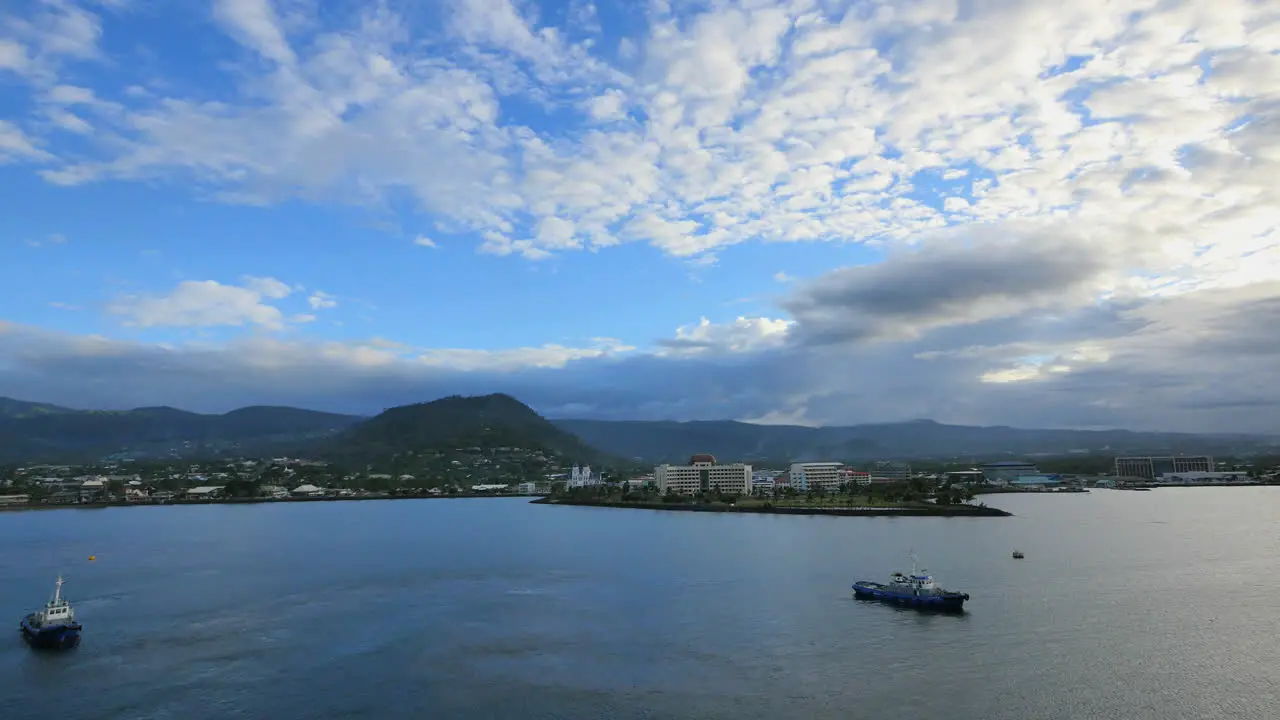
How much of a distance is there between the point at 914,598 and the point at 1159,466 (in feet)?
506

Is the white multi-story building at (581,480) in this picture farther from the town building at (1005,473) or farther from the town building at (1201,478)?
the town building at (1201,478)

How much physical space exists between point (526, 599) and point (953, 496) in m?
65.9

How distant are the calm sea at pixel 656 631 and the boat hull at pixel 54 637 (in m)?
0.66

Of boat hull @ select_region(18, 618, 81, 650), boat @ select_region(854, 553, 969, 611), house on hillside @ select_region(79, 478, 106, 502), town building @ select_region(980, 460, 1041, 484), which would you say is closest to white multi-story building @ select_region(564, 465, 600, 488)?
house on hillside @ select_region(79, 478, 106, 502)

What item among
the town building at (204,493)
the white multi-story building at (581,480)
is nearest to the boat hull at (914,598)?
the white multi-story building at (581,480)

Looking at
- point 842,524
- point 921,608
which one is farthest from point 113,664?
point 842,524

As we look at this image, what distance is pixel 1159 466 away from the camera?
493 ft

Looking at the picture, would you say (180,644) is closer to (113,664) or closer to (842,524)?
(113,664)

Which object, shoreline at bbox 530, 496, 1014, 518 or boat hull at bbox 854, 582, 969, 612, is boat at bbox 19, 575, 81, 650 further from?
shoreline at bbox 530, 496, 1014, 518

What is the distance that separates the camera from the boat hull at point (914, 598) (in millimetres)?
28759

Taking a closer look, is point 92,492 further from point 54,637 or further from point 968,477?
point 968,477

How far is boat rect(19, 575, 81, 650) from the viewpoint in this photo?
23844 mm

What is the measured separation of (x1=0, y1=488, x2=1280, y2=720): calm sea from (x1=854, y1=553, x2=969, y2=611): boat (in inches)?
39.2

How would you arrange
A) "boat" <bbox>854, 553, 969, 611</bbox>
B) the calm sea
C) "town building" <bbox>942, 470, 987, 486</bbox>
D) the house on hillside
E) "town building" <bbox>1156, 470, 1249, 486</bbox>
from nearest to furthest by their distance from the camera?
the calm sea, "boat" <bbox>854, 553, 969, 611</bbox>, the house on hillside, "town building" <bbox>942, 470, 987, 486</bbox>, "town building" <bbox>1156, 470, 1249, 486</bbox>
